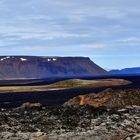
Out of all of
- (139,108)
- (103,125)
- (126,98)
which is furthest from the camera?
(126,98)

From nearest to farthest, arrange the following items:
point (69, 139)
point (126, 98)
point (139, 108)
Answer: point (69, 139) < point (139, 108) < point (126, 98)

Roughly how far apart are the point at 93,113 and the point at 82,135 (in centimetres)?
263

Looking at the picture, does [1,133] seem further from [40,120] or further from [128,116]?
[128,116]

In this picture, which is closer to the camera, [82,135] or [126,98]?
[82,135]

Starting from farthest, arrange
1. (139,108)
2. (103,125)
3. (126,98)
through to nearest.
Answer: (126,98)
(139,108)
(103,125)

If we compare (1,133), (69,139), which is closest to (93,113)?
(69,139)

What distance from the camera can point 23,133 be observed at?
2278cm

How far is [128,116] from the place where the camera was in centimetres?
2491

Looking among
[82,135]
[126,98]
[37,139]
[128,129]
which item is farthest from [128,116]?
[126,98]

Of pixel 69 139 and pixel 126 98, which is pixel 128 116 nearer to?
pixel 69 139

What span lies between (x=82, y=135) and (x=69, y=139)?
0.77m

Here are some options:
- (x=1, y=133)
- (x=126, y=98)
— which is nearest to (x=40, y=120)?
(x=1, y=133)

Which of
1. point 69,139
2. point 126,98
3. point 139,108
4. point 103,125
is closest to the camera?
point 69,139

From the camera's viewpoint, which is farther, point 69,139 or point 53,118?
point 53,118
